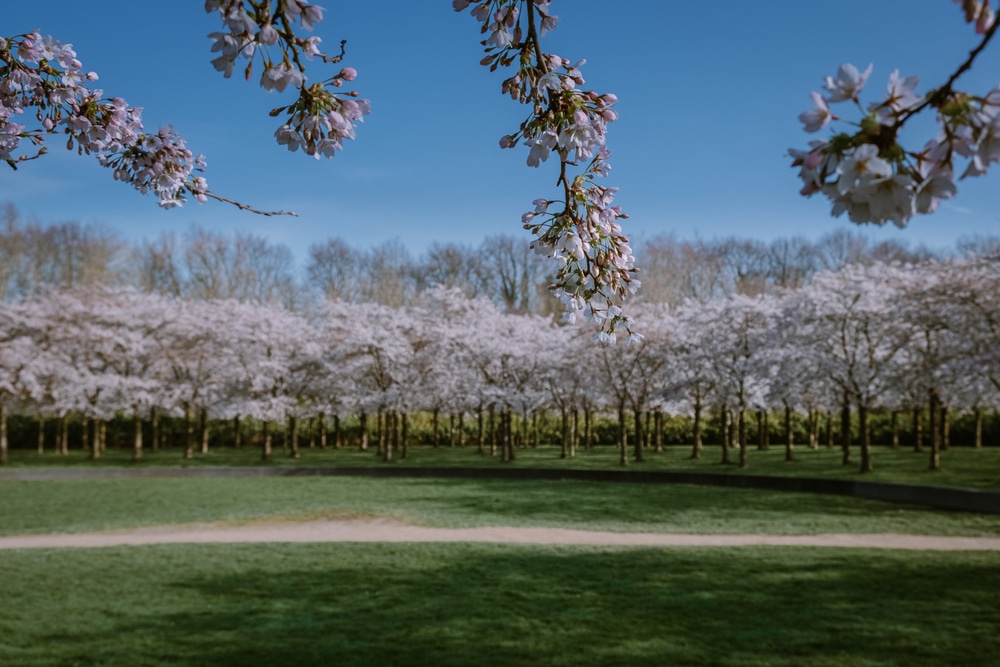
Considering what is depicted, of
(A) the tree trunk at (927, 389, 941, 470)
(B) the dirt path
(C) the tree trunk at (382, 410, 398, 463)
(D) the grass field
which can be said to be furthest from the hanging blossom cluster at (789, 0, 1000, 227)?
(C) the tree trunk at (382, 410, 398, 463)

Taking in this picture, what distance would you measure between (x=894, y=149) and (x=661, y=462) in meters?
29.0

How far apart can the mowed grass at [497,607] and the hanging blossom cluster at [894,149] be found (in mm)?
5728

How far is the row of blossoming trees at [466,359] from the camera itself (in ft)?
79.3

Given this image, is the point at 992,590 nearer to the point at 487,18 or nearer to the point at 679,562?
the point at 679,562

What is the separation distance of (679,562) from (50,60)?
30.6ft

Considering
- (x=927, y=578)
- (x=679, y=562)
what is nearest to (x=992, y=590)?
(x=927, y=578)

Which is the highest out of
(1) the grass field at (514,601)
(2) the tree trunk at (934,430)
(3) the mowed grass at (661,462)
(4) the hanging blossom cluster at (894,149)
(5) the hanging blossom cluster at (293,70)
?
(5) the hanging blossom cluster at (293,70)

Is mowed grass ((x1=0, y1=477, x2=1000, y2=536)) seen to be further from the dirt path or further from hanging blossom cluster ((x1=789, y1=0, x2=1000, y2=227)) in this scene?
hanging blossom cluster ((x1=789, y1=0, x2=1000, y2=227))

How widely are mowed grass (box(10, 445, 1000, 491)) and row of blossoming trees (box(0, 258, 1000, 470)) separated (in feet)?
3.27

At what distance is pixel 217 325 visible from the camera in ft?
109

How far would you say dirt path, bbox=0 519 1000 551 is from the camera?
11906mm

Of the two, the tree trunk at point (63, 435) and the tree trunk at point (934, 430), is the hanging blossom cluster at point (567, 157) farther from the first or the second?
the tree trunk at point (63, 435)

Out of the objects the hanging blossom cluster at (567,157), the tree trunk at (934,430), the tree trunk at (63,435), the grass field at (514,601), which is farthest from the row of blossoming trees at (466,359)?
the hanging blossom cluster at (567,157)

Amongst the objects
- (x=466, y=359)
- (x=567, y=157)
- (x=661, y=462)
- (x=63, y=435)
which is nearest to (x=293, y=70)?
(x=567, y=157)
